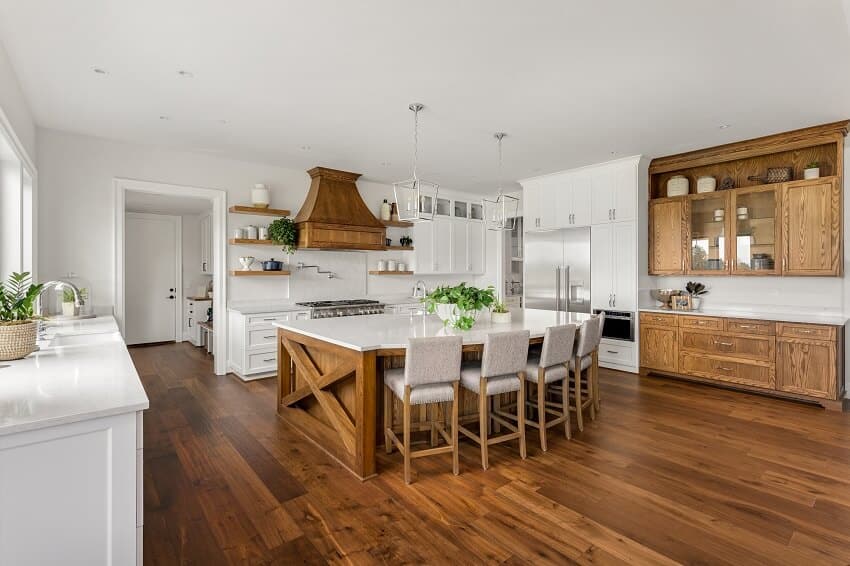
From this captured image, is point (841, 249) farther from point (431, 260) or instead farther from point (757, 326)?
point (431, 260)

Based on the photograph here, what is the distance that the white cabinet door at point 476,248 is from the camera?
780 cm

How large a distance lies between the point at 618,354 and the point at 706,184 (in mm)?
2273

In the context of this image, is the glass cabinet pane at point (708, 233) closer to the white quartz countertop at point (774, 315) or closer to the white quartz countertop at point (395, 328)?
the white quartz countertop at point (774, 315)

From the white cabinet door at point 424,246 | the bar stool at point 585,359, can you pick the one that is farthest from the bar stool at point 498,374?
the white cabinet door at point 424,246

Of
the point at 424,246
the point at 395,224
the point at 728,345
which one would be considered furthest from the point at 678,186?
the point at 395,224

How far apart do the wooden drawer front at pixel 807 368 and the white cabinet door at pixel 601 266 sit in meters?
1.84

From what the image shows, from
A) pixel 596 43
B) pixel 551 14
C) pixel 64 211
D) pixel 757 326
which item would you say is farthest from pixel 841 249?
pixel 64 211

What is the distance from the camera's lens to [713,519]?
2.30 m

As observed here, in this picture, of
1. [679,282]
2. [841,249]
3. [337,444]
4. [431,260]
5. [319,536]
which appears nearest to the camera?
[319,536]

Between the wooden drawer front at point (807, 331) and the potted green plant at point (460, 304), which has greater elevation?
the potted green plant at point (460, 304)

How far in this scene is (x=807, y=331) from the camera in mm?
4219

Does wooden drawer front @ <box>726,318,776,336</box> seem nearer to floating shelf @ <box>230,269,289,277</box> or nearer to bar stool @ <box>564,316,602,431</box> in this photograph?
bar stool @ <box>564,316,602,431</box>

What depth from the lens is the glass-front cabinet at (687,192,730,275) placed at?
5.01 metres

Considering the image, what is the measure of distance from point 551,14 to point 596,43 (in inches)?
18.6
